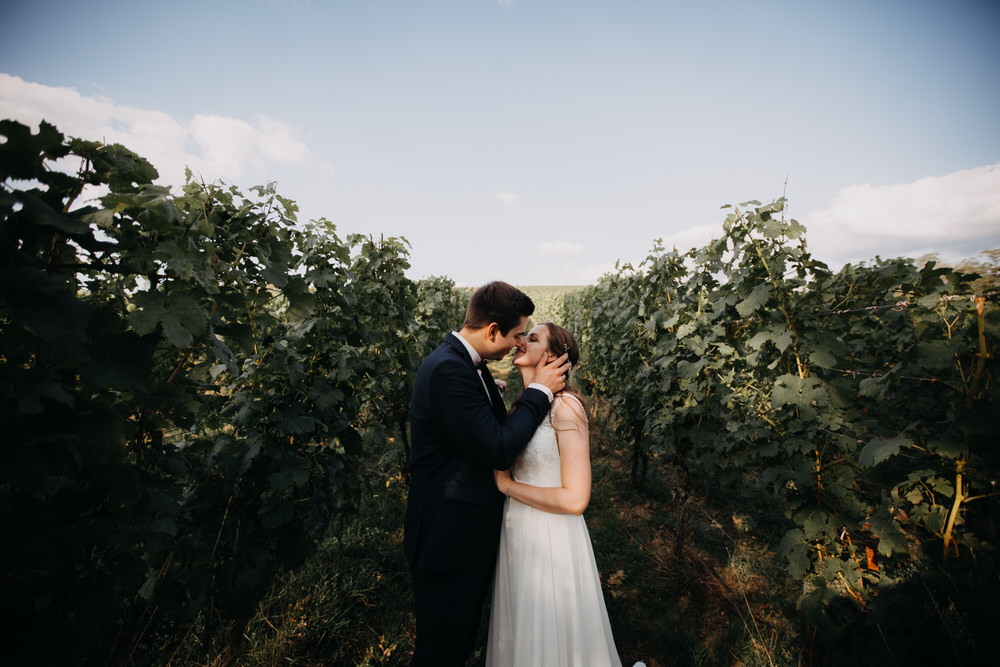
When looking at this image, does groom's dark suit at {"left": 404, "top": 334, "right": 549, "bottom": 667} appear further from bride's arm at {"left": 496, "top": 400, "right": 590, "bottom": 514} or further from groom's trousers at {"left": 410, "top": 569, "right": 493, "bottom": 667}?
bride's arm at {"left": 496, "top": 400, "right": 590, "bottom": 514}

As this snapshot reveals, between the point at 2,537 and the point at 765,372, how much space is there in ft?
12.6

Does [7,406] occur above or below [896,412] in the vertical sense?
above

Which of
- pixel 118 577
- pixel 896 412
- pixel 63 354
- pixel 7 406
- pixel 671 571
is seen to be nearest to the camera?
pixel 7 406

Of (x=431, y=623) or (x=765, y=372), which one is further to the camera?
(x=765, y=372)

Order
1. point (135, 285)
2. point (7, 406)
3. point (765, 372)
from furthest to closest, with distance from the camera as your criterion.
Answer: point (765, 372) → point (135, 285) → point (7, 406)

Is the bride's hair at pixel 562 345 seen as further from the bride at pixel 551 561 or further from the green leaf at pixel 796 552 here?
the green leaf at pixel 796 552

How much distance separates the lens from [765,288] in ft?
8.36

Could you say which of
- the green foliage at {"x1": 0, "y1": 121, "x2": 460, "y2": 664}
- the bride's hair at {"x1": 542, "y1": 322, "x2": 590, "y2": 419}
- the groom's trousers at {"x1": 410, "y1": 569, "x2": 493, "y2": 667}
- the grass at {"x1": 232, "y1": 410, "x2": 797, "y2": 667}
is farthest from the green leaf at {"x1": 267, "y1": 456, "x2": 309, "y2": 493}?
the bride's hair at {"x1": 542, "y1": 322, "x2": 590, "y2": 419}

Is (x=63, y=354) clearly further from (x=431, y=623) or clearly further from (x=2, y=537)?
(x=431, y=623)

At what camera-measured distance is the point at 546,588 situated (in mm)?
2055

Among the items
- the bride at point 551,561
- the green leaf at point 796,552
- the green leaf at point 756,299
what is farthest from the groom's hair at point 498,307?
the green leaf at point 796,552

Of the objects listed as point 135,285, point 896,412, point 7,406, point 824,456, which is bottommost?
point 896,412

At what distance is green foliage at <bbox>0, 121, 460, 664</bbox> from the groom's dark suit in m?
0.72

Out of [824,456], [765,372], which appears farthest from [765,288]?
[824,456]
